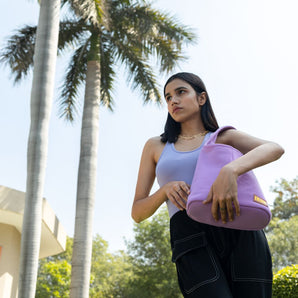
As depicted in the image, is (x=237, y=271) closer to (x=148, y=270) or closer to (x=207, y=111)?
(x=207, y=111)

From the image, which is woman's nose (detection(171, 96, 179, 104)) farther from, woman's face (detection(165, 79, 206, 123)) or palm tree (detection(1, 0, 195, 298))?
palm tree (detection(1, 0, 195, 298))

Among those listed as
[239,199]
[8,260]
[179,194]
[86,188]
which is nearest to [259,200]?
[239,199]

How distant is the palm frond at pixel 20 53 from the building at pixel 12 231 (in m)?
4.90

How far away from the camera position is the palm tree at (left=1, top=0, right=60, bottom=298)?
10156mm

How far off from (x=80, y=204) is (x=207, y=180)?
11147 millimetres

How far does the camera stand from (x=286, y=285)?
6.89 m

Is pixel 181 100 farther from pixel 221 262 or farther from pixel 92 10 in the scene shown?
pixel 92 10

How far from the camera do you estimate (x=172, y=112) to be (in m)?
2.11

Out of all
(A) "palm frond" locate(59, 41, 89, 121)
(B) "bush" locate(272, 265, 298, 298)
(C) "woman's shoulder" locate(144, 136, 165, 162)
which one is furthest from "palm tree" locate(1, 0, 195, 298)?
(C) "woman's shoulder" locate(144, 136, 165, 162)

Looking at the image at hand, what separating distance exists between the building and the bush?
7508 millimetres

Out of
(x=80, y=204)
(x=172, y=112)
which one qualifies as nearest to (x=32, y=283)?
(x=80, y=204)

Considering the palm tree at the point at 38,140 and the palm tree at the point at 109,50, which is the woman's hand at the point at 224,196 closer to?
the palm tree at the point at 38,140

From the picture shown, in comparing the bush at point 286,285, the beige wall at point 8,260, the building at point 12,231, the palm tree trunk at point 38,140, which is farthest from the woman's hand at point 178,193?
the beige wall at point 8,260

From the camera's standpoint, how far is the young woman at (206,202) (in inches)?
63.6
